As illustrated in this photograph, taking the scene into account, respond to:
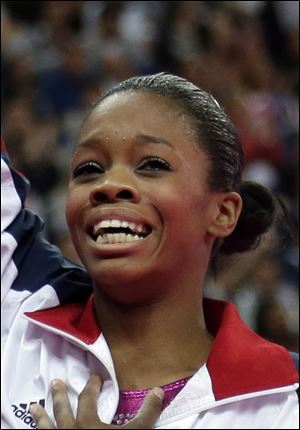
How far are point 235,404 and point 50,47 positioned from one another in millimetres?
2297

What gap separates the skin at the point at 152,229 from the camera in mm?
1045

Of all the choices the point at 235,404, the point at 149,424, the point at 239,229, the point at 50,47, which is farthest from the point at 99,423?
the point at 50,47

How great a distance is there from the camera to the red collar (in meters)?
1.06

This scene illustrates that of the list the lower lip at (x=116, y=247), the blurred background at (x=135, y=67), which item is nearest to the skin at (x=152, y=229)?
the lower lip at (x=116, y=247)

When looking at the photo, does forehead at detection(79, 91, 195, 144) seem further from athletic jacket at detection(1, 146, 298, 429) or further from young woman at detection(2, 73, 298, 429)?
athletic jacket at detection(1, 146, 298, 429)

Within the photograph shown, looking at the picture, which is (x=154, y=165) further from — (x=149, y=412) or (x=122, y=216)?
(x=149, y=412)

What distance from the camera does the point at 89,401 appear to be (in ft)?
3.30

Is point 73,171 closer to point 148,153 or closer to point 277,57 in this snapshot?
point 148,153

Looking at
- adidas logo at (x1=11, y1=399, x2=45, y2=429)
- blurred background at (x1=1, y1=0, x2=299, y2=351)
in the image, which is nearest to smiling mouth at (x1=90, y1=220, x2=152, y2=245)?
adidas logo at (x1=11, y1=399, x2=45, y2=429)

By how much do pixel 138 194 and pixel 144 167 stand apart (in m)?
0.04

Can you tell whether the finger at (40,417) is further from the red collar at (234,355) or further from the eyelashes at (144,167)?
the eyelashes at (144,167)

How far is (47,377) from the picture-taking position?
1.09 meters

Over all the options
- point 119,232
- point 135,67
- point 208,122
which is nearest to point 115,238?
point 119,232

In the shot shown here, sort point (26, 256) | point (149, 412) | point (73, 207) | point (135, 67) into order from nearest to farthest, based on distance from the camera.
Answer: point (149, 412), point (73, 207), point (26, 256), point (135, 67)
